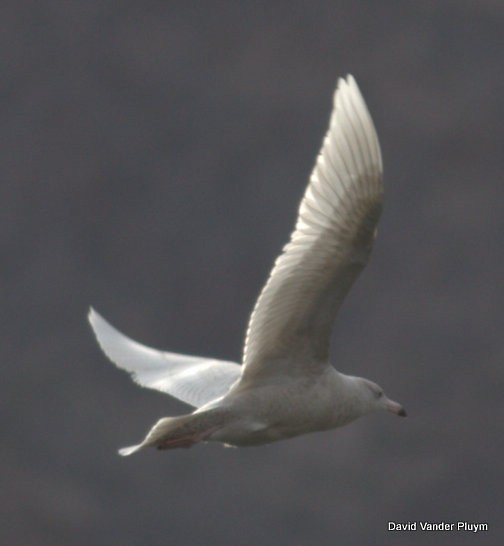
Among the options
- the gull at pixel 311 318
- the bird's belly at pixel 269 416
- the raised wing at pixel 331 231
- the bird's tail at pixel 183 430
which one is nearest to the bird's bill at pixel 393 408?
the gull at pixel 311 318

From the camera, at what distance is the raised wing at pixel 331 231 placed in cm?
739

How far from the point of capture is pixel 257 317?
25.7 ft

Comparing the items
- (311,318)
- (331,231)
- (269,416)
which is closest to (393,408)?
(269,416)

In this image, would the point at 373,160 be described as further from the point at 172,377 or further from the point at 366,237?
the point at 172,377

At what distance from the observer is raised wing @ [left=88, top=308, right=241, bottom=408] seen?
8.95m

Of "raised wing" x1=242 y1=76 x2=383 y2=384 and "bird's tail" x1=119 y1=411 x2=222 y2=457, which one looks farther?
"bird's tail" x1=119 y1=411 x2=222 y2=457

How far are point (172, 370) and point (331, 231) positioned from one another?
2.14 metres

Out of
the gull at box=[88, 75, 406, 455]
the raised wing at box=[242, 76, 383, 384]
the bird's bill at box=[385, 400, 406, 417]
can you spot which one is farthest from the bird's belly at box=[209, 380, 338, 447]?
the bird's bill at box=[385, 400, 406, 417]

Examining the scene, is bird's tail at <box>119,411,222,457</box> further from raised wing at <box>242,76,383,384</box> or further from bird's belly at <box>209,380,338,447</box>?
raised wing at <box>242,76,383,384</box>

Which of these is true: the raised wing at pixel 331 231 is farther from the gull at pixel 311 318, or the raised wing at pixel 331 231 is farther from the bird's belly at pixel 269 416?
the bird's belly at pixel 269 416

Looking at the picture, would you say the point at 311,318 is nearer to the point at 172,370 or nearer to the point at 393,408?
the point at 393,408

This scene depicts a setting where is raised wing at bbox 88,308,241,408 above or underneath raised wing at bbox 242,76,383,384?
underneath

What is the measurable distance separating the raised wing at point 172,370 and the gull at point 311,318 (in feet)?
0.73

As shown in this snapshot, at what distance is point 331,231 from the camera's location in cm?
755
